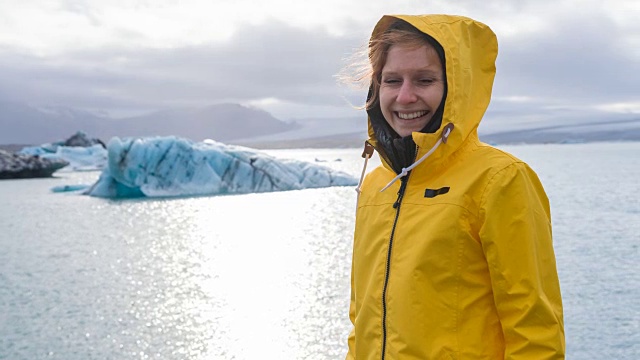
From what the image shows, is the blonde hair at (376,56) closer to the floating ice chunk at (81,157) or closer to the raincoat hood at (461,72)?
the raincoat hood at (461,72)

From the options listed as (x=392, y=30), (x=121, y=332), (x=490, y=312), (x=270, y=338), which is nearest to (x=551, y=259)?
(x=490, y=312)

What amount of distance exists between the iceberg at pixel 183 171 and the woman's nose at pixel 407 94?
61.5ft

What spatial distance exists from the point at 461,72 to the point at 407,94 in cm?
16

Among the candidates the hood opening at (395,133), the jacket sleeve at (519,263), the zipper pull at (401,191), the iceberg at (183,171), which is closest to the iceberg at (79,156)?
the iceberg at (183,171)

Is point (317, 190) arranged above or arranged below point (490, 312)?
below

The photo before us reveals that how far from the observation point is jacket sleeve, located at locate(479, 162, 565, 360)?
4.78ft

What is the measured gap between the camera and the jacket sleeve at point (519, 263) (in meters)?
1.46

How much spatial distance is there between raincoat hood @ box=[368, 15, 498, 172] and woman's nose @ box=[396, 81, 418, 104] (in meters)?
0.10

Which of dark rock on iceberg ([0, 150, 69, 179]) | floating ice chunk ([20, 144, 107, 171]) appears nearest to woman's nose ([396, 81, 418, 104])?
dark rock on iceberg ([0, 150, 69, 179])

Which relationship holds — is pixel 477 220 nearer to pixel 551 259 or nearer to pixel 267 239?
pixel 551 259

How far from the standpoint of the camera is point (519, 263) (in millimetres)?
1468

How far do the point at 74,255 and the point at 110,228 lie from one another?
300cm

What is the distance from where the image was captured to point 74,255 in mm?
10234

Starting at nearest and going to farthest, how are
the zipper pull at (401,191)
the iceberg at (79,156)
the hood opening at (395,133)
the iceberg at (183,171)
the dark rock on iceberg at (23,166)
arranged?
the hood opening at (395,133) → the zipper pull at (401,191) → the iceberg at (183,171) → the dark rock on iceberg at (23,166) → the iceberg at (79,156)
